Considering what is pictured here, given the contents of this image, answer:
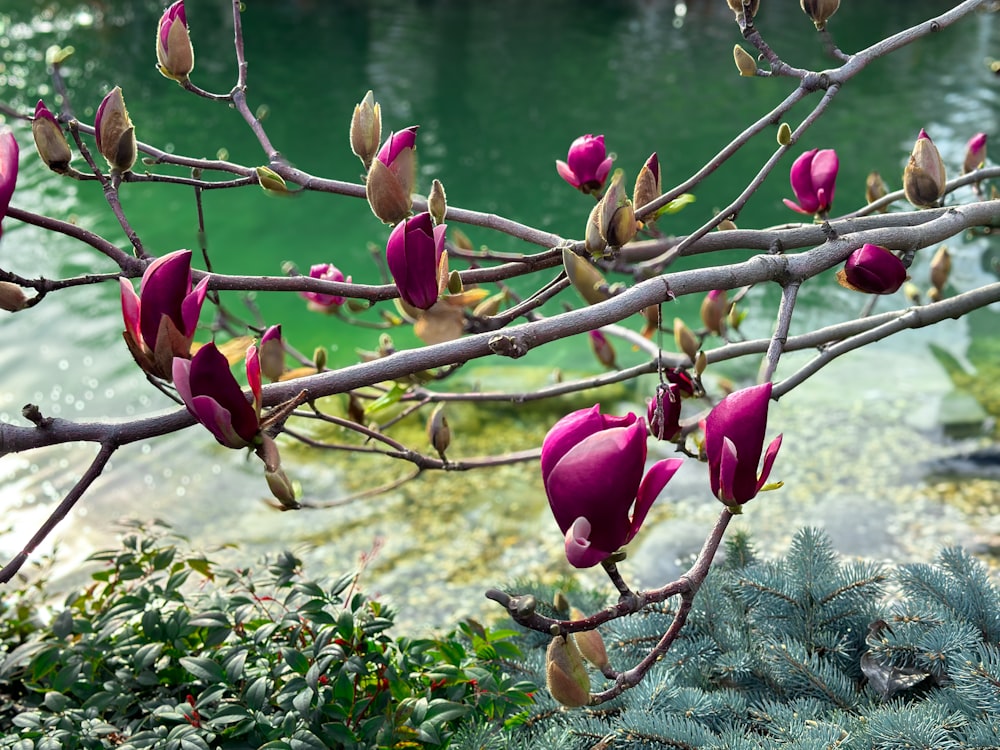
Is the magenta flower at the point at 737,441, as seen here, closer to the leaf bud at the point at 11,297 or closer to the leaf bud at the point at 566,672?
the leaf bud at the point at 566,672

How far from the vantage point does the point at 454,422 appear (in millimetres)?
3328

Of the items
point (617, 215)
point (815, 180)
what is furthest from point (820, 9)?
point (617, 215)

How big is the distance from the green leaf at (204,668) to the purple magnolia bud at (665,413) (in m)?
0.67

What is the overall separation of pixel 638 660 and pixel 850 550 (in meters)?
1.31

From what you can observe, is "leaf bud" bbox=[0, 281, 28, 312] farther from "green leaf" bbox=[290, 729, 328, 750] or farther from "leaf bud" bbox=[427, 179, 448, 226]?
"green leaf" bbox=[290, 729, 328, 750]

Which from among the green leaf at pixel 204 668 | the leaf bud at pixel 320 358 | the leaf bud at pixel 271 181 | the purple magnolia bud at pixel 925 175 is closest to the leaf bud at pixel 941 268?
the purple magnolia bud at pixel 925 175

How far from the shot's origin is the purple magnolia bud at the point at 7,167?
67 cm

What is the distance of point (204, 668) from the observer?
3.94ft

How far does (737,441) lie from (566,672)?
0.20 metres

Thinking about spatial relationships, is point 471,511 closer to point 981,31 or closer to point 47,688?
point 47,688

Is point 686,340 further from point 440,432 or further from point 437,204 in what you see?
point 437,204

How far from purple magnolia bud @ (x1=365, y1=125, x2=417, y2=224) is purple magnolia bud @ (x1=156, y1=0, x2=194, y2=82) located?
30 centimetres

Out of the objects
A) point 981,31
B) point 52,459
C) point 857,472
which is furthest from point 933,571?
point 981,31

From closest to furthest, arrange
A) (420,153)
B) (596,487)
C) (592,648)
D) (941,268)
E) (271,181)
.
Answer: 1. (596,487)
2. (592,648)
3. (271,181)
4. (941,268)
5. (420,153)
